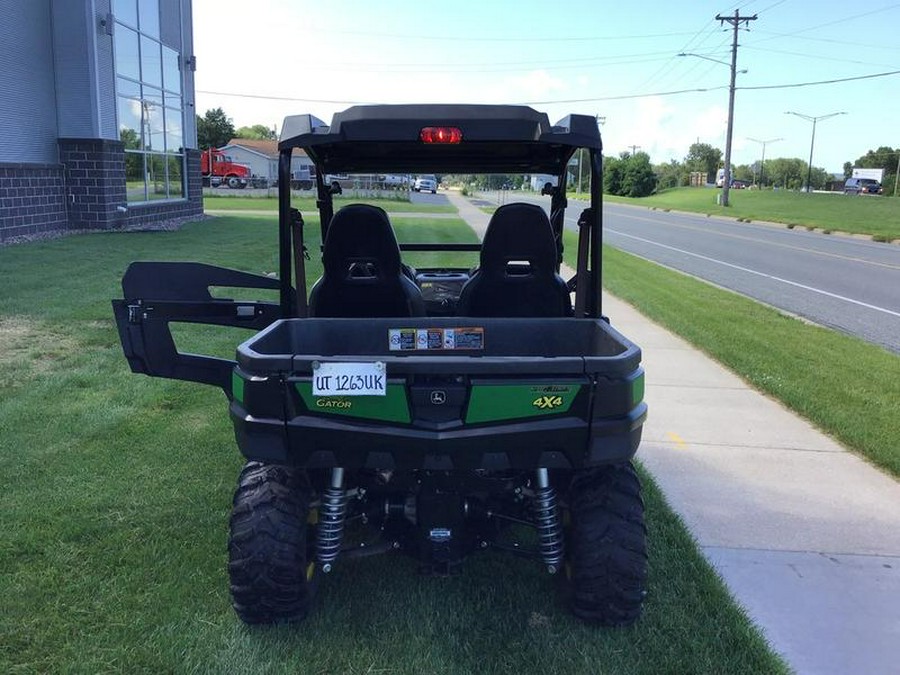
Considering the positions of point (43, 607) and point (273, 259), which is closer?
point (43, 607)

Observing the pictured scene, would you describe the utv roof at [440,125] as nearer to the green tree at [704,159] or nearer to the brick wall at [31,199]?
the brick wall at [31,199]

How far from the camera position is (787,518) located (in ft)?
14.2

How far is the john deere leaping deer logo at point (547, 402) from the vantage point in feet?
9.11

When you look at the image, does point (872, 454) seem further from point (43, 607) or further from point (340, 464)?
point (43, 607)

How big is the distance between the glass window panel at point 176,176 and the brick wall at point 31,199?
209 inches

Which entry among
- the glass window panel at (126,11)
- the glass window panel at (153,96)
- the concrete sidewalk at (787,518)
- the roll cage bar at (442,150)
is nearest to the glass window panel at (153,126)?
the glass window panel at (153,96)

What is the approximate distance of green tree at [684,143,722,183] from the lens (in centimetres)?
12469

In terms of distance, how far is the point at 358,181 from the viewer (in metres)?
6.52

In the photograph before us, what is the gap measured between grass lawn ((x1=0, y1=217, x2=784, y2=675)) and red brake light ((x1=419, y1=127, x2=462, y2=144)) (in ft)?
6.35

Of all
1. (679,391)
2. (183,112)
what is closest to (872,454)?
(679,391)

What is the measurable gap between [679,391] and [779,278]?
10.0 metres

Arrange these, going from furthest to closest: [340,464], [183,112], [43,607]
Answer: [183,112] → [43,607] → [340,464]

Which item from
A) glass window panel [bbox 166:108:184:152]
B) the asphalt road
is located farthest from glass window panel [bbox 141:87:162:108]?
the asphalt road

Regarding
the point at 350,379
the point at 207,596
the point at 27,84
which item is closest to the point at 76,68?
the point at 27,84
